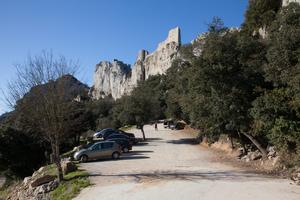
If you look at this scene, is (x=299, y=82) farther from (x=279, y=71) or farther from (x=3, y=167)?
(x=3, y=167)

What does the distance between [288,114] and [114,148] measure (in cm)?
1553

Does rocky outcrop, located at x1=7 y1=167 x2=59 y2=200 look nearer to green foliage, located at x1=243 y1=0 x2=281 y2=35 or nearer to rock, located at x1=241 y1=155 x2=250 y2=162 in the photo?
rock, located at x1=241 y1=155 x2=250 y2=162

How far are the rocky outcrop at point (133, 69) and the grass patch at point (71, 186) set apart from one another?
83.1 meters

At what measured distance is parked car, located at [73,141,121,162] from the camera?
30312 millimetres

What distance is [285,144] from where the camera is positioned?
2100 cm

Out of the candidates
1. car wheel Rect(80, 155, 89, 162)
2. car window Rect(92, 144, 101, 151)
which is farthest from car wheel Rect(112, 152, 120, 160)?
car wheel Rect(80, 155, 89, 162)

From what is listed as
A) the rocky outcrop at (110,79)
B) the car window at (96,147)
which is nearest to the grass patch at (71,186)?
the car window at (96,147)

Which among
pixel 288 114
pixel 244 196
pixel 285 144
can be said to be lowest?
pixel 244 196

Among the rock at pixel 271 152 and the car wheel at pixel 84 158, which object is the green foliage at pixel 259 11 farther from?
the car wheel at pixel 84 158

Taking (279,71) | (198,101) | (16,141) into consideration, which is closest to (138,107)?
(16,141)

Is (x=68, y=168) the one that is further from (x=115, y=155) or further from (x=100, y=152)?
(x=115, y=155)

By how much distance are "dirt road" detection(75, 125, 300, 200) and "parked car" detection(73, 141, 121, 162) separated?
1878mm

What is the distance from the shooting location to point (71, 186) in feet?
67.5

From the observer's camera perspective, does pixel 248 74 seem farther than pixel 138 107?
No
